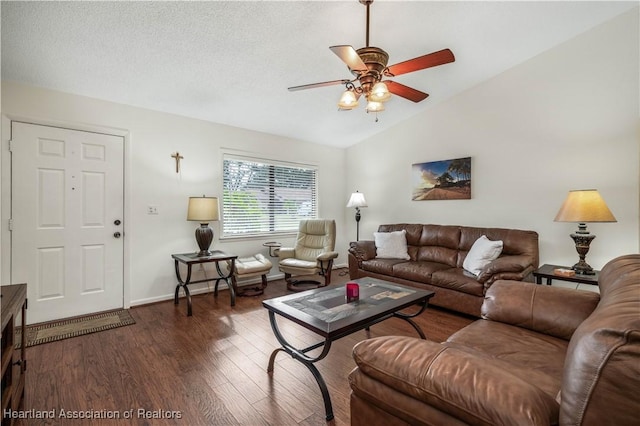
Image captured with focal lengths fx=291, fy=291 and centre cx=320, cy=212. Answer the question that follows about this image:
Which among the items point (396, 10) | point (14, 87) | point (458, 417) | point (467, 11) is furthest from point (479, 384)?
point (14, 87)

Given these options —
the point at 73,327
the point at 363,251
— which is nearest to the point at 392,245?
the point at 363,251

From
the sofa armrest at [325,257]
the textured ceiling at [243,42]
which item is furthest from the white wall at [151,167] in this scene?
the sofa armrest at [325,257]

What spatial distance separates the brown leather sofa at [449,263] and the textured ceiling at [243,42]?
77.6 inches

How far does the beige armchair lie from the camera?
404cm

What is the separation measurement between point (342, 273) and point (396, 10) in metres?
3.84

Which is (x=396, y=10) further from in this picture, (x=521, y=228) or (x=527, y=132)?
(x=521, y=228)

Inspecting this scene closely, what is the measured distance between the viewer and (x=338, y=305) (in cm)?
204

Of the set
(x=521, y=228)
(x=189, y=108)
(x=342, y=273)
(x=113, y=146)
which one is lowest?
(x=342, y=273)

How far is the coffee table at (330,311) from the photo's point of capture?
1682 mm

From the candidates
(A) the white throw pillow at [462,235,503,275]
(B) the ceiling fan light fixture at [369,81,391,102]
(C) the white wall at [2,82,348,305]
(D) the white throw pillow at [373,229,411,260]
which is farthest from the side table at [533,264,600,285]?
(C) the white wall at [2,82,348,305]

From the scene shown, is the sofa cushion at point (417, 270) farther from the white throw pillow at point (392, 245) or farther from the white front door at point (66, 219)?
the white front door at point (66, 219)

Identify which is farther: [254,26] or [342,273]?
[342,273]

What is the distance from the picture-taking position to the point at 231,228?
4273mm

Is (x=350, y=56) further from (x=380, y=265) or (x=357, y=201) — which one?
(x=357, y=201)
